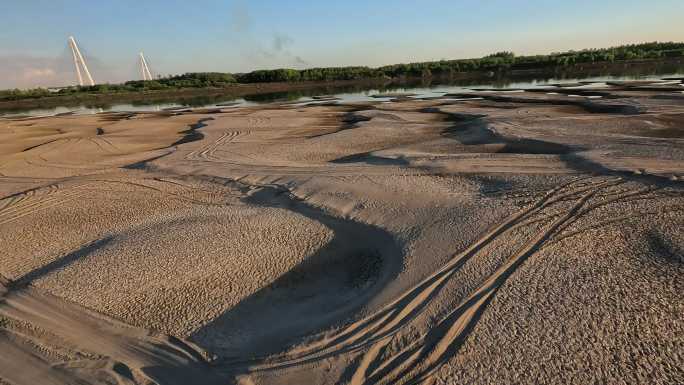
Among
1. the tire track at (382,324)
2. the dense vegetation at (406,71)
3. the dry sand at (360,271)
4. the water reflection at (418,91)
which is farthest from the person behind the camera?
the dense vegetation at (406,71)

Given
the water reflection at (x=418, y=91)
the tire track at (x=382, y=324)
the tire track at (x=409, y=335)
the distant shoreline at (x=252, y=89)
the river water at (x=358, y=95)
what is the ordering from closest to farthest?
the tire track at (x=409, y=335) → the tire track at (x=382, y=324) → the river water at (x=358, y=95) → the water reflection at (x=418, y=91) → the distant shoreline at (x=252, y=89)

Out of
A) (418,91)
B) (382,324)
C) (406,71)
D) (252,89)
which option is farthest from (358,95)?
(382,324)

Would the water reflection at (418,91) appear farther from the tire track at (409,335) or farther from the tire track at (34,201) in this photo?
the tire track at (409,335)

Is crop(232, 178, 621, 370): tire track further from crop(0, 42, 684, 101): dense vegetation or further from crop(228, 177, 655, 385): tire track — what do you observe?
crop(0, 42, 684, 101): dense vegetation

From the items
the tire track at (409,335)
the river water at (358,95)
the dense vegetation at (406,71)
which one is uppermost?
the dense vegetation at (406,71)

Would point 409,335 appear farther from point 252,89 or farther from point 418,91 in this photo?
point 252,89

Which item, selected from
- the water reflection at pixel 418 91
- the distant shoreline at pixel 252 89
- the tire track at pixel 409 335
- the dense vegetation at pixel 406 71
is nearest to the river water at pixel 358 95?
the water reflection at pixel 418 91

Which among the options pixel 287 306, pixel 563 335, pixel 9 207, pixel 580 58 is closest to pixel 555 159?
pixel 563 335
